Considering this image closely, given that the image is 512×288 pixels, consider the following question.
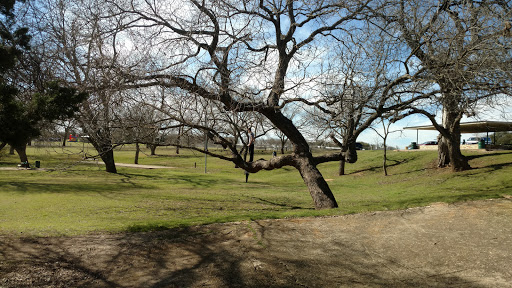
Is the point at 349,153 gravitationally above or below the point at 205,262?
above

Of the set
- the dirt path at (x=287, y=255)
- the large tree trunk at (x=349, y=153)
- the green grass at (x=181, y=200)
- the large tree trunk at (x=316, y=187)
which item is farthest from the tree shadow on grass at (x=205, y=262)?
the large tree trunk at (x=349, y=153)

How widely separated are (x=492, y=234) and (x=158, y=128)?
8042mm

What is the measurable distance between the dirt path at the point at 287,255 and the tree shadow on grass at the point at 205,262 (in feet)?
0.05

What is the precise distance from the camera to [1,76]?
7523 millimetres

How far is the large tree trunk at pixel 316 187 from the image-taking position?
10651mm

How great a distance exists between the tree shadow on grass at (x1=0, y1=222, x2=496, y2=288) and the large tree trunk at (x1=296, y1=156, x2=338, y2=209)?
3.39m

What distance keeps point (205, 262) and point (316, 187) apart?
225 inches

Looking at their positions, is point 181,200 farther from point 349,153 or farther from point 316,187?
point 349,153

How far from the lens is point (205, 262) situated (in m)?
5.84

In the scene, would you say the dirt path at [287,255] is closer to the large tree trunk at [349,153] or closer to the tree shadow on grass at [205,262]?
the tree shadow on grass at [205,262]

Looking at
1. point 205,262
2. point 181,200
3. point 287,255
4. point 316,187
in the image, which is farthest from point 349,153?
point 181,200

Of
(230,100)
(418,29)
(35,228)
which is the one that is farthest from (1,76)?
(418,29)

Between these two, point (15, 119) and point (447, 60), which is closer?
point (15, 119)

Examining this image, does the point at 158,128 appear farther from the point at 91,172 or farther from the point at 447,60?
the point at 91,172
